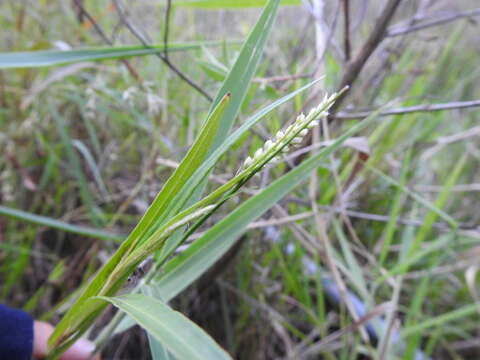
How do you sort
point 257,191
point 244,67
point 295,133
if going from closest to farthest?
point 295,133 → point 244,67 → point 257,191

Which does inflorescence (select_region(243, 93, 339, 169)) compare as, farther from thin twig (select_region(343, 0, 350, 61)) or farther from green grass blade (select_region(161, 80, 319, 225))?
thin twig (select_region(343, 0, 350, 61))

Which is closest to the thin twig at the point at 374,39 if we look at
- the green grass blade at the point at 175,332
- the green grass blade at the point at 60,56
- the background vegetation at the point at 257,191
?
the background vegetation at the point at 257,191

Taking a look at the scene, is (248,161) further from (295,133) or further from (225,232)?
(225,232)

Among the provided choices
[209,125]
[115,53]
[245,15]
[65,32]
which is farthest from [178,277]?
[245,15]

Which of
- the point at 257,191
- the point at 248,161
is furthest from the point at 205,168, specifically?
the point at 257,191

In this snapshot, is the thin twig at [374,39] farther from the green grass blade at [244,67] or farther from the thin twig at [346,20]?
the green grass blade at [244,67]

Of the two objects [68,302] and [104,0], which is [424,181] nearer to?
[68,302]
